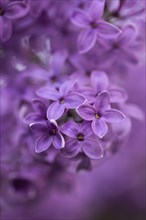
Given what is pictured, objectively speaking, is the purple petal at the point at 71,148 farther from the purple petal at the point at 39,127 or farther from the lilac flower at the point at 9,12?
the lilac flower at the point at 9,12

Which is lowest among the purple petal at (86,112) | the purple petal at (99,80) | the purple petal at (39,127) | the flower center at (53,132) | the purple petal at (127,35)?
the flower center at (53,132)

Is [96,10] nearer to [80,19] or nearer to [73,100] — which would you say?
[80,19]

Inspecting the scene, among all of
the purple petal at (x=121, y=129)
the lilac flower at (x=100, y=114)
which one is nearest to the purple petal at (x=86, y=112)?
the lilac flower at (x=100, y=114)

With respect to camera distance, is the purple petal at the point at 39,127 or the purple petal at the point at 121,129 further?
the purple petal at the point at 121,129

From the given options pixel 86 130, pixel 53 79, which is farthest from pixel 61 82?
pixel 86 130

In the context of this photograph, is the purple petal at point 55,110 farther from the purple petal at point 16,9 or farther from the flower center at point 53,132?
the purple petal at point 16,9

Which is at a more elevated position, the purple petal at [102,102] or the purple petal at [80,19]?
the purple petal at [80,19]
